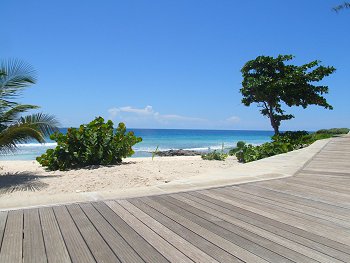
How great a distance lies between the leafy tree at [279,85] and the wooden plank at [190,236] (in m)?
13.1

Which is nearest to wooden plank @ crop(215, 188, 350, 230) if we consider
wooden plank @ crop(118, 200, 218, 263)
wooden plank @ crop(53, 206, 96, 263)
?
wooden plank @ crop(118, 200, 218, 263)

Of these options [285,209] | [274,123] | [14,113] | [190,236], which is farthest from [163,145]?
[190,236]

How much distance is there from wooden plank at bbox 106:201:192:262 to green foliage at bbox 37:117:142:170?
6886mm

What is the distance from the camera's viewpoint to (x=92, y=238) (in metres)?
2.49

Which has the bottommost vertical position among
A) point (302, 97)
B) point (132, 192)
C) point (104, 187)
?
point (104, 187)

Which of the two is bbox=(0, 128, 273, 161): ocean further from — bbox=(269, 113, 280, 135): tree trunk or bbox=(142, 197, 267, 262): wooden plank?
bbox=(142, 197, 267, 262): wooden plank

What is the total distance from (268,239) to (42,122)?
24.5 ft

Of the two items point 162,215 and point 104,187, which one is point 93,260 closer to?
point 162,215

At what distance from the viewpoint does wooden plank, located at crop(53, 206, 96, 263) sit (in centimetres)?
216

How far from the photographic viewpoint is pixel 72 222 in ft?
9.27

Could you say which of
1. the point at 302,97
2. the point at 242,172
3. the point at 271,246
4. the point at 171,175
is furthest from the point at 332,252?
the point at 302,97

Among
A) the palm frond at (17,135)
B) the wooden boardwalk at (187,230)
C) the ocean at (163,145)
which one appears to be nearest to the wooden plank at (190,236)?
the wooden boardwalk at (187,230)

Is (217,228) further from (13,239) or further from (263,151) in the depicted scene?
(263,151)

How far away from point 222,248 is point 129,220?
0.99 meters
